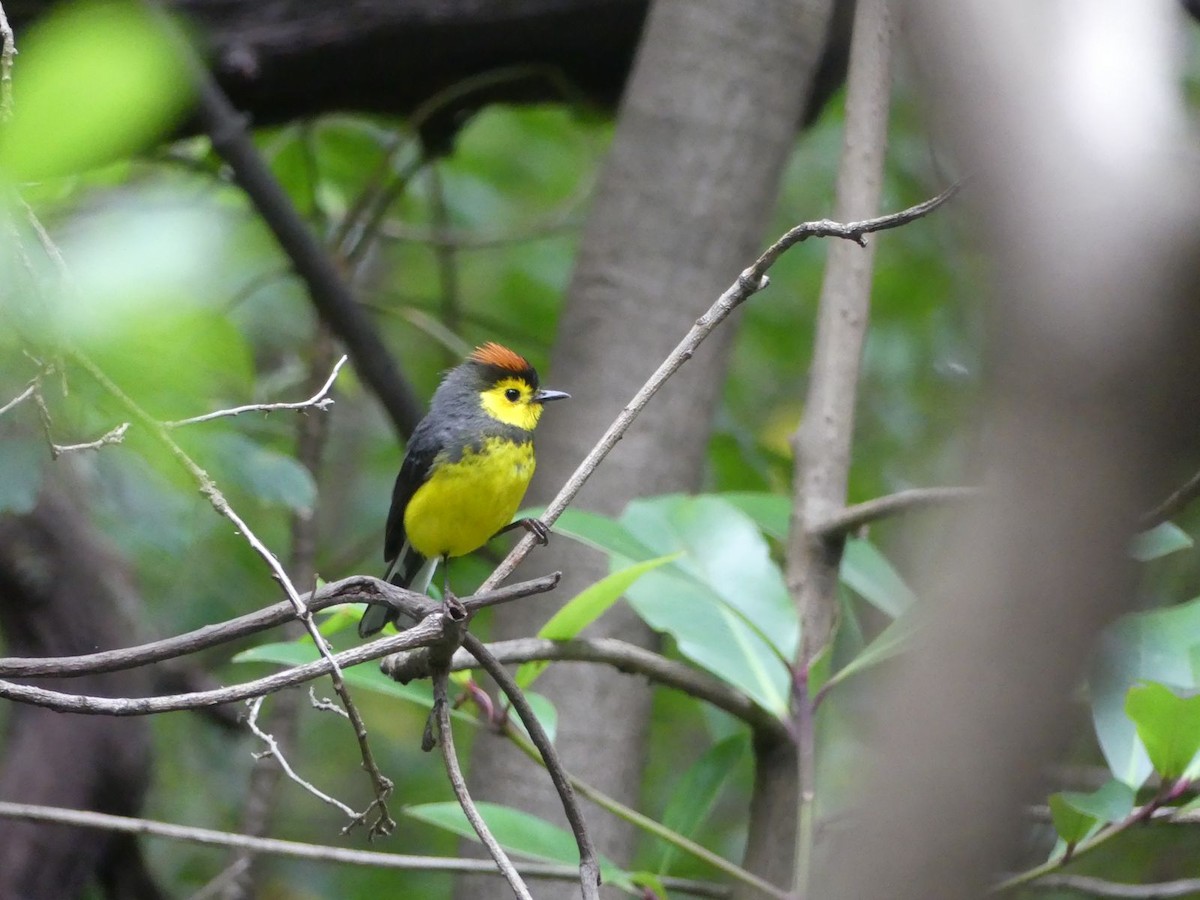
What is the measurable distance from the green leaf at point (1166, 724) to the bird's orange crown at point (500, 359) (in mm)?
1841

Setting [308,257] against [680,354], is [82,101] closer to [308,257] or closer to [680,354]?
[680,354]

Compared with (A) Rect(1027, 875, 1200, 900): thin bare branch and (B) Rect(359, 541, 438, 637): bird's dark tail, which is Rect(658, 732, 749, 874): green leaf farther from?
(B) Rect(359, 541, 438, 637): bird's dark tail

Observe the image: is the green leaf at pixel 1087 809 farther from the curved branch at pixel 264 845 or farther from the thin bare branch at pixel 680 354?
the thin bare branch at pixel 680 354

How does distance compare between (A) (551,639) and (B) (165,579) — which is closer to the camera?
(A) (551,639)

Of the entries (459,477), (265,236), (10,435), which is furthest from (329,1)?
(10,435)

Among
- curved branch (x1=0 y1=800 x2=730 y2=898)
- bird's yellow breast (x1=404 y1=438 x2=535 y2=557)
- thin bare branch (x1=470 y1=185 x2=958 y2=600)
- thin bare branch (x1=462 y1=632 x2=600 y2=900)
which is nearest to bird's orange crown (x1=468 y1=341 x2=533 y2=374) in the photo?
bird's yellow breast (x1=404 y1=438 x2=535 y2=557)

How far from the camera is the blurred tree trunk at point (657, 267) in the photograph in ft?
10.6

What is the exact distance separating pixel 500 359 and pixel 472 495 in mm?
449

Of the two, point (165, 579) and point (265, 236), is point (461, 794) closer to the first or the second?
point (265, 236)

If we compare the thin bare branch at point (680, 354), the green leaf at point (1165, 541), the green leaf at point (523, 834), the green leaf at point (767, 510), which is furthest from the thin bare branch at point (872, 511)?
the green leaf at point (523, 834)

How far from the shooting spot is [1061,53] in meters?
0.74

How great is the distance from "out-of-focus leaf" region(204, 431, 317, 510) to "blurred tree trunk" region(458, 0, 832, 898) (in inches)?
25.7

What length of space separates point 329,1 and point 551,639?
237cm

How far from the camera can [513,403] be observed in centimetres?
337
